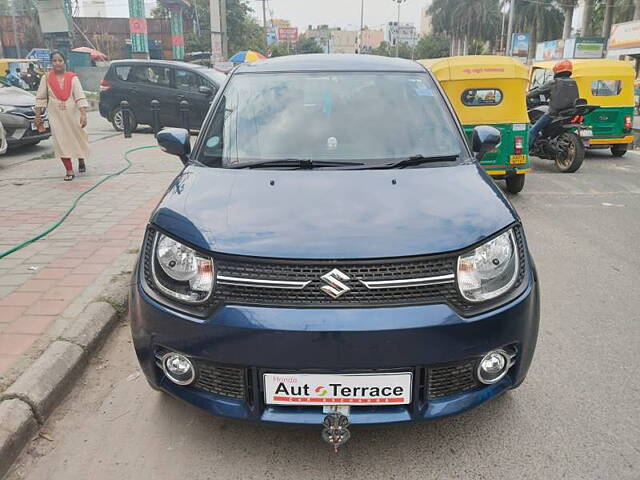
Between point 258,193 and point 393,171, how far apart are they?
72 cm

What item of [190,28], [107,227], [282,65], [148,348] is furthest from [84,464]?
[190,28]

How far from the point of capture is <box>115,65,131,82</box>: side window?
46.3 feet

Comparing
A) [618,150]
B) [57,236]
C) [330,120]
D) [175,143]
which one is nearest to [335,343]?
[330,120]

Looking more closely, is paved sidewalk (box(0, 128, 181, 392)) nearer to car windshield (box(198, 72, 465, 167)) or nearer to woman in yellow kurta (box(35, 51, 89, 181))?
woman in yellow kurta (box(35, 51, 89, 181))

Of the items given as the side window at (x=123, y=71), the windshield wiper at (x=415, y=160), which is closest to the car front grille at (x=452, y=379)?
the windshield wiper at (x=415, y=160)

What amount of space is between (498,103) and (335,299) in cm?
647

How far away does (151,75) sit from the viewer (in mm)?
13859

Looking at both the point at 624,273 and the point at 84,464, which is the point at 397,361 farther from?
the point at 624,273

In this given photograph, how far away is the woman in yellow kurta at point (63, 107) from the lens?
7625mm

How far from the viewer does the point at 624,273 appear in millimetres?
4840

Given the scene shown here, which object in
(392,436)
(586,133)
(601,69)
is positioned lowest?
(392,436)

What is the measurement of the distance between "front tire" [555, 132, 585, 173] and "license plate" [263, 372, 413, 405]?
8.37 metres

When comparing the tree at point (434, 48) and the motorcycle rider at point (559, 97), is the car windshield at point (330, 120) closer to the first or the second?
the motorcycle rider at point (559, 97)

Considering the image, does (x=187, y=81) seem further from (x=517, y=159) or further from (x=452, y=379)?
(x=452, y=379)
